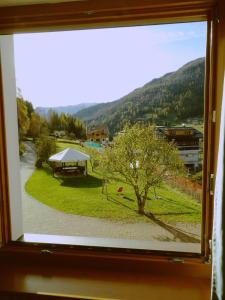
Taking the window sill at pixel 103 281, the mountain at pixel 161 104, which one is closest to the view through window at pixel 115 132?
the mountain at pixel 161 104

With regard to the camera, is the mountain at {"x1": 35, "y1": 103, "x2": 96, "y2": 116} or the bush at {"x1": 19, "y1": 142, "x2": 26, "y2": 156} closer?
the mountain at {"x1": 35, "y1": 103, "x2": 96, "y2": 116}

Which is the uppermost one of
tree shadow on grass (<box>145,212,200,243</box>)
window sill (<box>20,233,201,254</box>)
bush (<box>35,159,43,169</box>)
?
bush (<box>35,159,43,169</box>)

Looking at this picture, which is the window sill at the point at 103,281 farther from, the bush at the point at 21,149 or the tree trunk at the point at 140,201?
the bush at the point at 21,149

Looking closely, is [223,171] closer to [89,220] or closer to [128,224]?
[128,224]

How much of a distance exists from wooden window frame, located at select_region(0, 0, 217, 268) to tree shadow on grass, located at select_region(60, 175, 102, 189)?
1.16 feet

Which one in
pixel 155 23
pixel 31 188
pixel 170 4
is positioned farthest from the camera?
pixel 31 188

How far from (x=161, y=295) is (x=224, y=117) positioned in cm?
93

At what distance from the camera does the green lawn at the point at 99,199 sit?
5.22ft

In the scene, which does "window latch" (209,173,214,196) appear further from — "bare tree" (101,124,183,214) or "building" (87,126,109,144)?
"building" (87,126,109,144)

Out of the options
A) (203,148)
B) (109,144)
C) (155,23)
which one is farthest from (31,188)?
(155,23)

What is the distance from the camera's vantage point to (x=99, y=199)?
167cm

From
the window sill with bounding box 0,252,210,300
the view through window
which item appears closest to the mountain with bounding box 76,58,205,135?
the view through window

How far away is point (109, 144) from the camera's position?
1.63 metres

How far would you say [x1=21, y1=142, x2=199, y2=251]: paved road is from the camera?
164 cm
